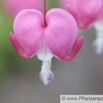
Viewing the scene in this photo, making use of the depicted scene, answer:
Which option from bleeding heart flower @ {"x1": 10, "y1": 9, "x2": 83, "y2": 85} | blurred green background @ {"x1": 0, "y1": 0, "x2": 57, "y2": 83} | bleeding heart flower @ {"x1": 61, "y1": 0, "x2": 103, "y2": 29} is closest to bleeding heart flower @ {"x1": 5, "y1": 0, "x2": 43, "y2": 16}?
blurred green background @ {"x1": 0, "y1": 0, "x2": 57, "y2": 83}

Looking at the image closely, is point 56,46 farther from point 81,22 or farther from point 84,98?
point 84,98

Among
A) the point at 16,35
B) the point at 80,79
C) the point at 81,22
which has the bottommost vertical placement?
the point at 80,79

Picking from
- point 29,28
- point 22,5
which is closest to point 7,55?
point 22,5

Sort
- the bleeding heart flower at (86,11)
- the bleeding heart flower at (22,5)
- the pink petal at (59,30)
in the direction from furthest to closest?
the bleeding heart flower at (22,5) < the bleeding heart flower at (86,11) < the pink petal at (59,30)

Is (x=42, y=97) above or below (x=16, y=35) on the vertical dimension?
below

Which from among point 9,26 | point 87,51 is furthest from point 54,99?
point 9,26

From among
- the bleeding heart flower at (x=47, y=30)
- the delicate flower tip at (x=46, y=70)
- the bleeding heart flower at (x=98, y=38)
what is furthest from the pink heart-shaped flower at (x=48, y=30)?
the bleeding heart flower at (x=98, y=38)

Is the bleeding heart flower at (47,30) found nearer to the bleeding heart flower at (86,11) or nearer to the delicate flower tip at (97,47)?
the bleeding heart flower at (86,11)
